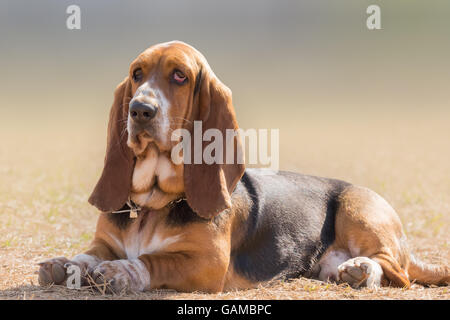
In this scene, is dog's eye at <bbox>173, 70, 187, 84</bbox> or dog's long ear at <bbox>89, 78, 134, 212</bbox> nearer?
dog's eye at <bbox>173, 70, 187, 84</bbox>

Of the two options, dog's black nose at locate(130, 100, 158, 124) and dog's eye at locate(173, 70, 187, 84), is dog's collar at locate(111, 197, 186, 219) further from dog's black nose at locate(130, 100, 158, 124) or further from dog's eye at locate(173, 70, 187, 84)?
dog's eye at locate(173, 70, 187, 84)

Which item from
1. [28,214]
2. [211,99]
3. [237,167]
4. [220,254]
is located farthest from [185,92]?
[28,214]

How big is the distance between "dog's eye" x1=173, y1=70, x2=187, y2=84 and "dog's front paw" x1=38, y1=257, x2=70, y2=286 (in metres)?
1.46

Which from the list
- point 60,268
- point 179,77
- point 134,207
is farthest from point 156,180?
point 60,268

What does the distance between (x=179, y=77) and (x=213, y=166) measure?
2.21ft

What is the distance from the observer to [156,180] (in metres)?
4.46

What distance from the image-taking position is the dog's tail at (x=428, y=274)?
5.38 meters

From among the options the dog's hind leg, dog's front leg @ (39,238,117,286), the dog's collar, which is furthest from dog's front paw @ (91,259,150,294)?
the dog's hind leg

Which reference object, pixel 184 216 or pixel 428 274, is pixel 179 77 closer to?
pixel 184 216

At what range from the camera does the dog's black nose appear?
4016 millimetres

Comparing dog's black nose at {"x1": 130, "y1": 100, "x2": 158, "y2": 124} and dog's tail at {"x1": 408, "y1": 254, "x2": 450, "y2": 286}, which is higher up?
dog's black nose at {"x1": 130, "y1": 100, "x2": 158, "y2": 124}

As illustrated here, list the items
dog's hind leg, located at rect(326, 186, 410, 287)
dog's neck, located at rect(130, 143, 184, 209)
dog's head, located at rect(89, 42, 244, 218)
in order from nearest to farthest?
dog's head, located at rect(89, 42, 244, 218) → dog's neck, located at rect(130, 143, 184, 209) → dog's hind leg, located at rect(326, 186, 410, 287)

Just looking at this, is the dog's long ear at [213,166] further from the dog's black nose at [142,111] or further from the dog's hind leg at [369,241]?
the dog's hind leg at [369,241]

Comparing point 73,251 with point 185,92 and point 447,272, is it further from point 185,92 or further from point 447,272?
point 447,272
